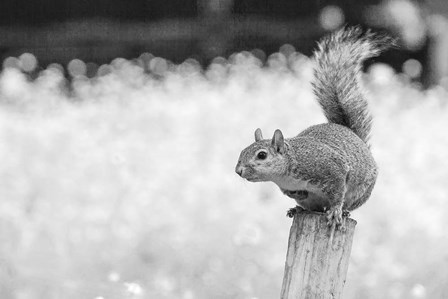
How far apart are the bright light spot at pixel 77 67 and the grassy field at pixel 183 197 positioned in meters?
1.27

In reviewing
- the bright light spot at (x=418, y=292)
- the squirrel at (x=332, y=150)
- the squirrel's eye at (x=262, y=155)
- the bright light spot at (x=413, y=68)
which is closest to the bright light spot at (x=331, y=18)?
the bright light spot at (x=413, y=68)

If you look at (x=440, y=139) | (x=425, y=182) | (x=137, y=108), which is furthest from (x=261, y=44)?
(x=425, y=182)

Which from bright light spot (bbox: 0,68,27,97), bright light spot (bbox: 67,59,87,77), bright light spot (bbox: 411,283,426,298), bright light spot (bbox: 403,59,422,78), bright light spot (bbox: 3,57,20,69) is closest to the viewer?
bright light spot (bbox: 411,283,426,298)

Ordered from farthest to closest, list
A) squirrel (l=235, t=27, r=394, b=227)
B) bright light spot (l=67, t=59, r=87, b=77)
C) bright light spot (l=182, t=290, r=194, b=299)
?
1. bright light spot (l=67, t=59, r=87, b=77)
2. bright light spot (l=182, t=290, r=194, b=299)
3. squirrel (l=235, t=27, r=394, b=227)

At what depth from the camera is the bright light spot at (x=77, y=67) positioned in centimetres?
835

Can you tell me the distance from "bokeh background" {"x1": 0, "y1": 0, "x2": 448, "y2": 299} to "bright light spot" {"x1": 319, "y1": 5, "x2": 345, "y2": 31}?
0.07 ft

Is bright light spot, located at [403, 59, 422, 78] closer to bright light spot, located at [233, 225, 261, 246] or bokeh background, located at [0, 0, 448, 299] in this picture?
bokeh background, located at [0, 0, 448, 299]

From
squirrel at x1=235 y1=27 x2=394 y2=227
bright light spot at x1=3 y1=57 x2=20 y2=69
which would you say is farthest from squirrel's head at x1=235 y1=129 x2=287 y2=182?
bright light spot at x1=3 y1=57 x2=20 y2=69

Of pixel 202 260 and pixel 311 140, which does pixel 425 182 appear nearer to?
pixel 202 260

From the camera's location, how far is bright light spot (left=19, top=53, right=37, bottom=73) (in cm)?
817

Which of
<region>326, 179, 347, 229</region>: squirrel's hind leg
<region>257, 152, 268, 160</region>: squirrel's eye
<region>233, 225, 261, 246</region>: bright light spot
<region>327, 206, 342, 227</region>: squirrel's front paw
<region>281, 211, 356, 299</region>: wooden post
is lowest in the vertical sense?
<region>281, 211, 356, 299</region>: wooden post

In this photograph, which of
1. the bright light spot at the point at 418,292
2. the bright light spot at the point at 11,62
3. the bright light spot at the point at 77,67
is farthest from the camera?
the bright light spot at the point at 77,67

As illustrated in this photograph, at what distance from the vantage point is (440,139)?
19.6 ft

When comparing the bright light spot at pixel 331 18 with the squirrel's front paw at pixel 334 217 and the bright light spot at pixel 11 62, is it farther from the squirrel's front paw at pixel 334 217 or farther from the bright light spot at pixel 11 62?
the squirrel's front paw at pixel 334 217
